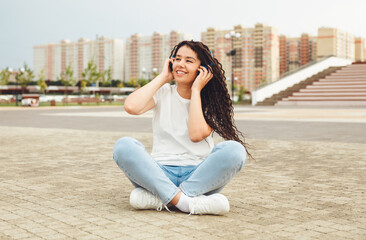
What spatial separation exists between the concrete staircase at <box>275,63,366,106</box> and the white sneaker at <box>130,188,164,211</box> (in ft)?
95.6

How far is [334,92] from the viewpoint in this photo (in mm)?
33812

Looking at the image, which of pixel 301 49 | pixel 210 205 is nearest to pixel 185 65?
pixel 210 205

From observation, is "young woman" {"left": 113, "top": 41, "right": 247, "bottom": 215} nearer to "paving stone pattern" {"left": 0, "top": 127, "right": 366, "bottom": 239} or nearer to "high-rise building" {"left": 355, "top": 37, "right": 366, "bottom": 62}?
"paving stone pattern" {"left": 0, "top": 127, "right": 366, "bottom": 239}

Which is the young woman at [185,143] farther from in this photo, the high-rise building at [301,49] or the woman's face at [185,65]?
the high-rise building at [301,49]

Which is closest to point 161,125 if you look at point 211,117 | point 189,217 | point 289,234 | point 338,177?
point 211,117

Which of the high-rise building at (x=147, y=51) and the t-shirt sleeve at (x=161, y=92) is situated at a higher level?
the high-rise building at (x=147, y=51)

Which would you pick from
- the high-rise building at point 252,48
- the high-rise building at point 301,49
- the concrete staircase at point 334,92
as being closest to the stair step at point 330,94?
the concrete staircase at point 334,92

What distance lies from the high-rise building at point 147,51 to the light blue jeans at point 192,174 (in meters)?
111

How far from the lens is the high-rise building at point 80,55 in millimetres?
120812

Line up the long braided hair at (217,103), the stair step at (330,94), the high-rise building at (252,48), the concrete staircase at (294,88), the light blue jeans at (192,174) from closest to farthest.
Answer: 1. the light blue jeans at (192,174)
2. the long braided hair at (217,103)
3. the stair step at (330,94)
4. the concrete staircase at (294,88)
5. the high-rise building at (252,48)

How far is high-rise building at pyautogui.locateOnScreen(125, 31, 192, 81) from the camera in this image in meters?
116

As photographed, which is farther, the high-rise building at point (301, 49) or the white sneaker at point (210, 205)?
the high-rise building at point (301, 49)

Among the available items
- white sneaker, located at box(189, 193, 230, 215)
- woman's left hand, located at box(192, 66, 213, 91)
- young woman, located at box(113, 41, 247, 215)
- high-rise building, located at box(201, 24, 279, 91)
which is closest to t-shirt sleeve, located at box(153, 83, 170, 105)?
young woman, located at box(113, 41, 247, 215)

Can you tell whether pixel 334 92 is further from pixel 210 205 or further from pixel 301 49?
pixel 301 49
